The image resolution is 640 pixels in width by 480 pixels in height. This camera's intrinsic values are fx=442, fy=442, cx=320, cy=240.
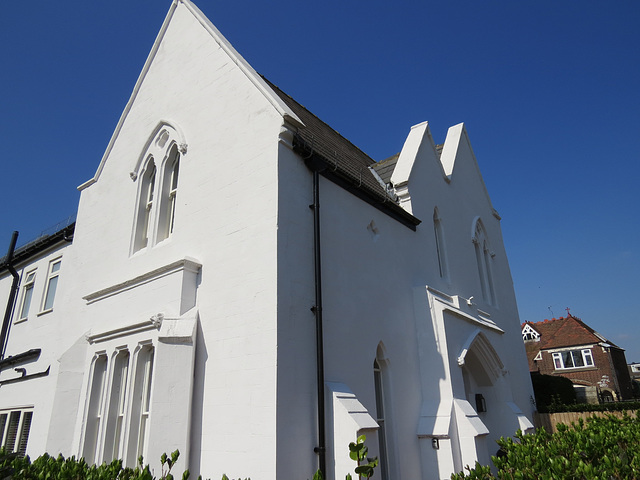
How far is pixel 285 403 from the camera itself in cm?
663

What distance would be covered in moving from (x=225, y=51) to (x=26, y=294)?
11676 mm

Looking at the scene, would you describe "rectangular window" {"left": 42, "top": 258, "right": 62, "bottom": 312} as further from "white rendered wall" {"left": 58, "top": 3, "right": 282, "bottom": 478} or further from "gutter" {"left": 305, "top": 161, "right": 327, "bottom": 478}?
"gutter" {"left": 305, "top": 161, "right": 327, "bottom": 478}

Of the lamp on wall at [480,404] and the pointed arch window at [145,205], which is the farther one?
the lamp on wall at [480,404]

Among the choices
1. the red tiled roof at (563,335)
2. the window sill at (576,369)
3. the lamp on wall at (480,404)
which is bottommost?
the lamp on wall at (480,404)

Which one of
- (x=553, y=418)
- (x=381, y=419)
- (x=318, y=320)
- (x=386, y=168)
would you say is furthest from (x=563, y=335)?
(x=318, y=320)

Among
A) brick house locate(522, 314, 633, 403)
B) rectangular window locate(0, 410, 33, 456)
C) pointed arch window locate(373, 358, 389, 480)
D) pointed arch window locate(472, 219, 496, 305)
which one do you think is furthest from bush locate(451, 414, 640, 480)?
brick house locate(522, 314, 633, 403)

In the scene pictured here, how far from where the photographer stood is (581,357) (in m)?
41.1

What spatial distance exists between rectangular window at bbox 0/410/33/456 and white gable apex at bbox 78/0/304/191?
256 inches

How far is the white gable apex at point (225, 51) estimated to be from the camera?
855 cm

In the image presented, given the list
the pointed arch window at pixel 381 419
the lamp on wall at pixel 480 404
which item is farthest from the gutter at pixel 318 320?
the lamp on wall at pixel 480 404

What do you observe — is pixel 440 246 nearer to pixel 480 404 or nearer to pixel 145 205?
pixel 480 404

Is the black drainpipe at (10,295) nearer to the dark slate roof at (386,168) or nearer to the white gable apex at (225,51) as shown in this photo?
the white gable apex at (225,51)

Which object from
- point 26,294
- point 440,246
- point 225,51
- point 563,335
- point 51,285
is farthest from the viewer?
point 563,335

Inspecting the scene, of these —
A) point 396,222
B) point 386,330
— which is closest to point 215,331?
point 386,330
